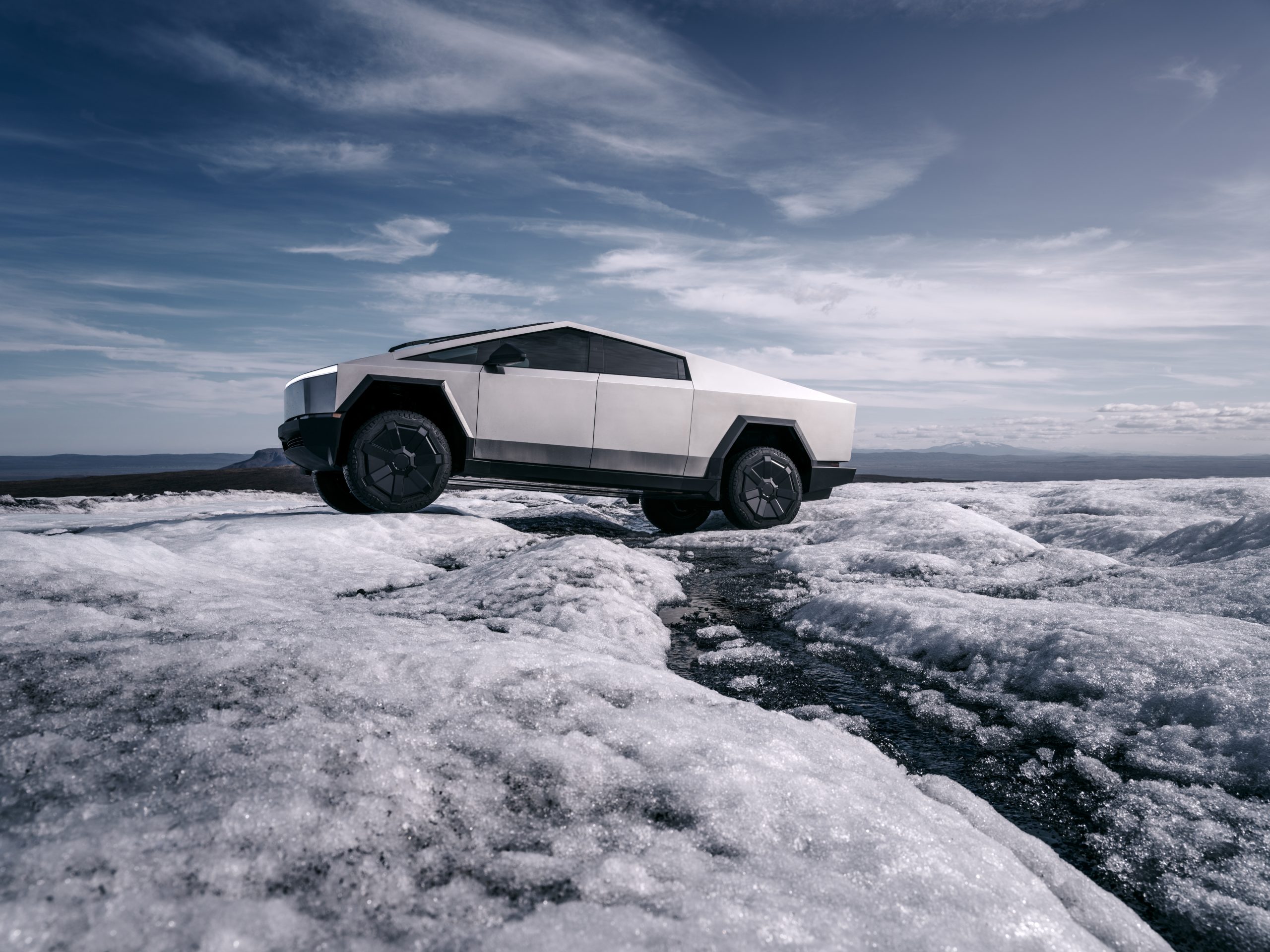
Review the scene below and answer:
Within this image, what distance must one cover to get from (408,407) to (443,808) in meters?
4.53

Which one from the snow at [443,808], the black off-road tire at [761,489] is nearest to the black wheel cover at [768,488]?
the black off-road tire at [761,489]

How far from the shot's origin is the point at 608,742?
1627 mm

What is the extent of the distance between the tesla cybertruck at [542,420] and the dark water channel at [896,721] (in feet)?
6.65

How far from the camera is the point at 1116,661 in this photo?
2.37m

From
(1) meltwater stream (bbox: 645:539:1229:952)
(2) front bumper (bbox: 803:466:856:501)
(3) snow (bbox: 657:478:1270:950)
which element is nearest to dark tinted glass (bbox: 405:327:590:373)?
(3) snow (bbox: 657:478:1270:950)

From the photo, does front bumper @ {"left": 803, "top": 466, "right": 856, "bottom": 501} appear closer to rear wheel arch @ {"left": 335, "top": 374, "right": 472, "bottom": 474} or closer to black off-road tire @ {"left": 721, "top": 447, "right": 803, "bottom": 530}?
black off-road tire @ {"left": 721, "top": 447, "right": 803, "bottom": 530}

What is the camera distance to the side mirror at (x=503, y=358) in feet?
17.7

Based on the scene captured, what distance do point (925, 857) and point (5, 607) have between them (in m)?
2.67

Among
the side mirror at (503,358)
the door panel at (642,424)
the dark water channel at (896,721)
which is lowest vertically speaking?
the dark water channel at (896,721)

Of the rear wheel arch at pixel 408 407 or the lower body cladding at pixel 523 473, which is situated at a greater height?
the rear wheel arch at pixel 408 407

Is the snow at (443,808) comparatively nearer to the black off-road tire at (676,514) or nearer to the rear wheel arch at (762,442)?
the rear wheel arch at (762,442)

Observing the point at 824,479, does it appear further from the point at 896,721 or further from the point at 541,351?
the point at 896,721

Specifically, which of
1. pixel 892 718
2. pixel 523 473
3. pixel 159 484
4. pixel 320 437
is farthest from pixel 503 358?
pixel 159 484

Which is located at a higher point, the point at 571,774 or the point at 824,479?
the point at 824,479
